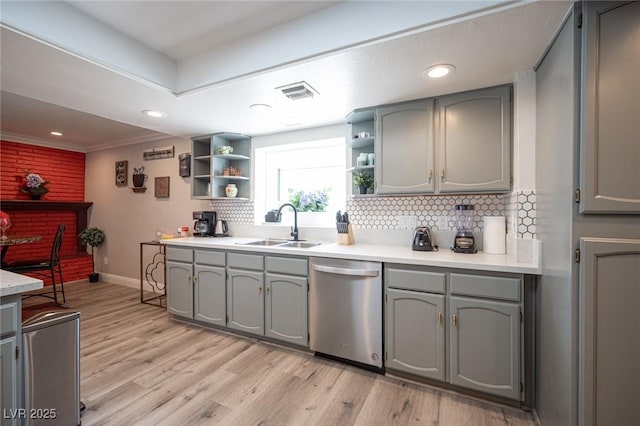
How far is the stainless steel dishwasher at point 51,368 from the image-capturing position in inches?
53.8

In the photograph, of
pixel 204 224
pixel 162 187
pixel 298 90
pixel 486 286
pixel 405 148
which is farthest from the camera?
pixel 162 187

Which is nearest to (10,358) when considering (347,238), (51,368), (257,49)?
(51,368)

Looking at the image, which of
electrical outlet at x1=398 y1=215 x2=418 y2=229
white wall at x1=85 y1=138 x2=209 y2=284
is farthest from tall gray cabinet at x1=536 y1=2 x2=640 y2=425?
white wall at x1=85 y1=138 x2=209 y2=284

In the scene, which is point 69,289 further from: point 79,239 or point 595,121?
point 595,121

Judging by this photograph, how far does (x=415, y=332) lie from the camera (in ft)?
6.39

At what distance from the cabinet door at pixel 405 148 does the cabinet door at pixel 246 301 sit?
138 centimetres

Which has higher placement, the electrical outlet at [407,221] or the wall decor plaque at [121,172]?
the wall decor plaque at [121,172]

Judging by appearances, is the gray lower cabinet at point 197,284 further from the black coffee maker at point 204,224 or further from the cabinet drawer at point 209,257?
the black coffee maker at point 204,224

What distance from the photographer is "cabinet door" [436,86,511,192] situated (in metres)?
1.98

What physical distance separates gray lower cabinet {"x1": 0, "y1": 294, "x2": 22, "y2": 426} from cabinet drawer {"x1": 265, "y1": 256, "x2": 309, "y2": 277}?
1.53 metres

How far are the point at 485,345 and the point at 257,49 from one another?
237 centimetres

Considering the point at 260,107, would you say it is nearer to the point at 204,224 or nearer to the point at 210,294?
the point at 204,224

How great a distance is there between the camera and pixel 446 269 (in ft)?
6.06

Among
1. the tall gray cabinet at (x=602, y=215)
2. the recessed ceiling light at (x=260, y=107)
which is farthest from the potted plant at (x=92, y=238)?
the tall gray cabinet at (x=602, y=215)
